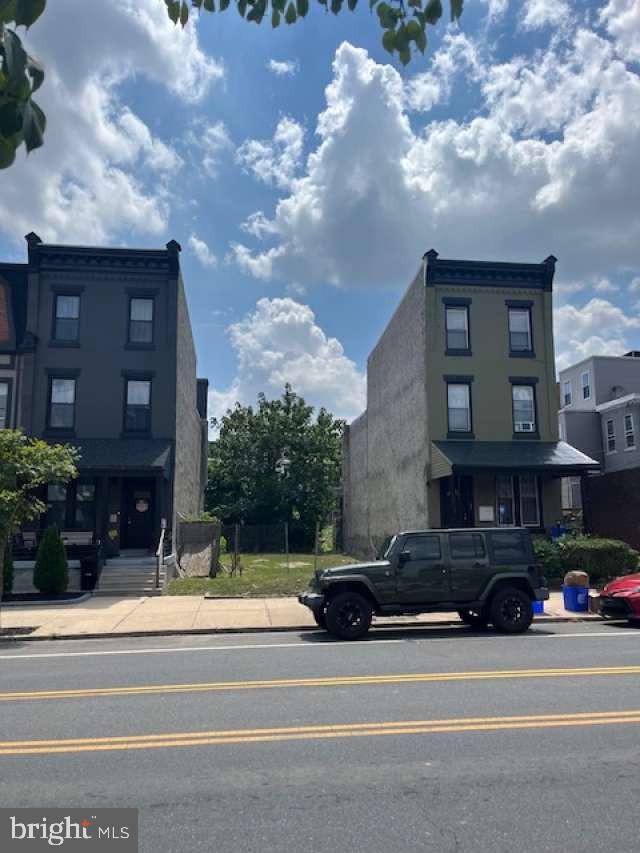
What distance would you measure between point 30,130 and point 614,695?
7816 mm

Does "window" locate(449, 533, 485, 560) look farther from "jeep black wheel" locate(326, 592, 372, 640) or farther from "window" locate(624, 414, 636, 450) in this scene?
"window" locate(624, 414, 636, 450)

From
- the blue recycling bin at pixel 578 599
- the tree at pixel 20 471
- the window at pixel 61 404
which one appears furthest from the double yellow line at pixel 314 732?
the window at pixel 61 404

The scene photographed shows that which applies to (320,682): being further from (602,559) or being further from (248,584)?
(602,559)

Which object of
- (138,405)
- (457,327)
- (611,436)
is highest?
(457,327)

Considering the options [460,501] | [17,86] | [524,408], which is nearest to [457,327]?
[524,408]

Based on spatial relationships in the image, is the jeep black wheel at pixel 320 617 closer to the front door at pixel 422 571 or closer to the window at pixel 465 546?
the front door at pixel 422 571

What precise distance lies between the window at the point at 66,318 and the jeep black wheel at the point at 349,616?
1577 centimetres

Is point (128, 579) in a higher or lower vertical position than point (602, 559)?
lower

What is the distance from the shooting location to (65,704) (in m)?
7.45

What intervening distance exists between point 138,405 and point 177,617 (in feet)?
34.6

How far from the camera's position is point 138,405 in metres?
23.6

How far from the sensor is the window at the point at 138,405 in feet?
77.0

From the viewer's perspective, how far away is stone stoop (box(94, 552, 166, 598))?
63.0 ft

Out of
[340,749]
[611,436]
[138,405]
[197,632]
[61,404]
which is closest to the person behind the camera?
[340,749]
